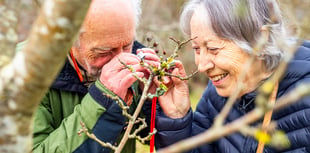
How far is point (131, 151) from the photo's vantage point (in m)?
2.90

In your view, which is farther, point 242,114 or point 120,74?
point 242,114

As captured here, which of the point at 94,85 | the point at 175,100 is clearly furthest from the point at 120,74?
the point at 175,100

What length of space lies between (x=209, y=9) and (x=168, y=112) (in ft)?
2.49

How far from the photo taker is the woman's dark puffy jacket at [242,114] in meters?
2.41

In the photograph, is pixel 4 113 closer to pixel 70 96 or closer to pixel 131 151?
pixel 70 96

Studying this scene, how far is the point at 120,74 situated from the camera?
226 cm

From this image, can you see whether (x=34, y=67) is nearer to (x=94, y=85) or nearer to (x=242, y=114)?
(x=94, y=85)

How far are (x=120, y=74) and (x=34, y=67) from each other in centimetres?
116

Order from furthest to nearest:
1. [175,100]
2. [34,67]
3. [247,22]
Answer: [175,100]
[247,22]
[34,67]

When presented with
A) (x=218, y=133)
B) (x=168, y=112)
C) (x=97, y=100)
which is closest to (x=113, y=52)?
(x=97, y=100)

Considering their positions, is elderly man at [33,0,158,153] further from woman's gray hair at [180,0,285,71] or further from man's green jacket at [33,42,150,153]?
woman's gray hair at [180,0,285,71]

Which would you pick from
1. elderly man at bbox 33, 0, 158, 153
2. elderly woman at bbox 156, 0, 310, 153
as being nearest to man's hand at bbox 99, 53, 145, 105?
elderly man at bbox 33, 0, 158, 153

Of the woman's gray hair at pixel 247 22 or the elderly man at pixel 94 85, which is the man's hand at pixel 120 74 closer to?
the elderly man at pixel 94 85

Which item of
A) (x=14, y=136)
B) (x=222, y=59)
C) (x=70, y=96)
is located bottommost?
(x=70, y=96)
